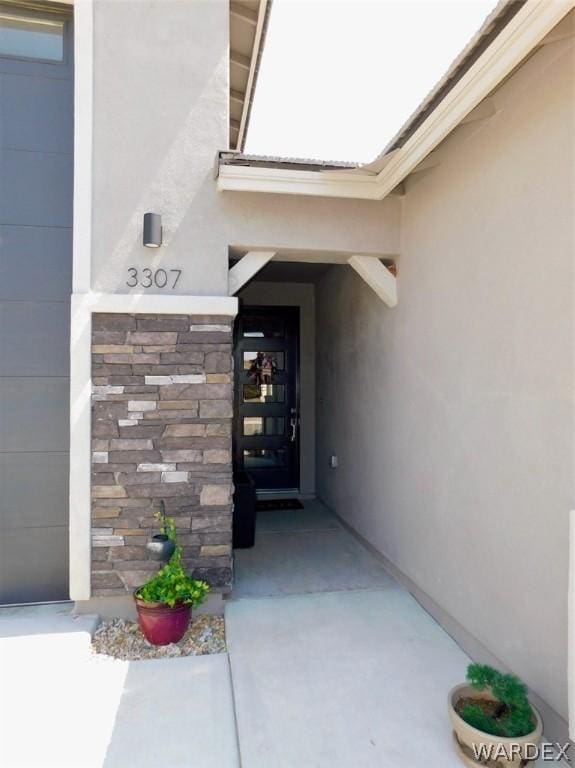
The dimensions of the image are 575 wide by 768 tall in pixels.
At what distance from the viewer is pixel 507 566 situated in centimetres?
320

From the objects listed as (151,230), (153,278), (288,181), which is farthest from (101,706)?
(288,181)

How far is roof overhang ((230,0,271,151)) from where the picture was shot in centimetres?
532

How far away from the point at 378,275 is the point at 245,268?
4.31 feet

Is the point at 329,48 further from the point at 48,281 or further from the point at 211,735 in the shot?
the point at 211,735

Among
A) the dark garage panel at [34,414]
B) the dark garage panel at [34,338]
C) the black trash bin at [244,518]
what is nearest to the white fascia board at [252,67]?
the dark garage panel at [34,338]

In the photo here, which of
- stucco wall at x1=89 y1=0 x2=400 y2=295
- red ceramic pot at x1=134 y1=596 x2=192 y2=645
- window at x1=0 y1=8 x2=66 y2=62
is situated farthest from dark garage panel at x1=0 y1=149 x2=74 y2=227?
red ceramic pot at x1=134 y1=596 x2=192 y2=645

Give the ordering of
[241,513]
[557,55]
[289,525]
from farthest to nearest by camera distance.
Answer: [289,525] → [241,513] → [557,55]

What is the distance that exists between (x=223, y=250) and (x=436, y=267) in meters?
1.82

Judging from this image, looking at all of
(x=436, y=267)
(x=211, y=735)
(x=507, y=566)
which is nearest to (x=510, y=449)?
(x=507, y=566)

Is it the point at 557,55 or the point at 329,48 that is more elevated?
the point at 329,48

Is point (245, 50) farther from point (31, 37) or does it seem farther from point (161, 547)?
point (161, 547)

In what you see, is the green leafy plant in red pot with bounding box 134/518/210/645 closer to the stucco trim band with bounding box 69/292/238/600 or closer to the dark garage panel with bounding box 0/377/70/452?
the stucco trim band with bounding box 69/292/238/600

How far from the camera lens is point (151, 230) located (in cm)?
415

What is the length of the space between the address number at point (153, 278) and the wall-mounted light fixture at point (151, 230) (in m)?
0.23
